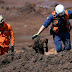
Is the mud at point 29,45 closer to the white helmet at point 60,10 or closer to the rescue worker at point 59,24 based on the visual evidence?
the rescue worker at point 59,24

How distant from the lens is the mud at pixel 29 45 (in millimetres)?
3602

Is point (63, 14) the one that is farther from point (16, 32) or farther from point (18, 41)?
point (16, 32)

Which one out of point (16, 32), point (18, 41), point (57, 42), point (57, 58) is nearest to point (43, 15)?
point (16, 32)

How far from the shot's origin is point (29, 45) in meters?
10.5

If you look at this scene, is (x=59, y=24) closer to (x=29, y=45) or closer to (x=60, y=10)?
(x=60, y=10)

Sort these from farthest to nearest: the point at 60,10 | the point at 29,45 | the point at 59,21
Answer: the point at 29,45, the point at 59,21, the point at 60,10

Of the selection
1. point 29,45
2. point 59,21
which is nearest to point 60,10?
point 59,21

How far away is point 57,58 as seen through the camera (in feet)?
13.5

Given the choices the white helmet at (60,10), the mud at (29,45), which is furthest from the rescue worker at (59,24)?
the mud at (29,45)

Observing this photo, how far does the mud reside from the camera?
3602 mm

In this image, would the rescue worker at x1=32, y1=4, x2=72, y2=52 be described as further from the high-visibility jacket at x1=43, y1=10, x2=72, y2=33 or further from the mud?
the mud

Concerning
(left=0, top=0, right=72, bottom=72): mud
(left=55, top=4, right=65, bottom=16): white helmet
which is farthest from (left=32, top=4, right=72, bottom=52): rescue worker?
(left=0, top=0, right=72, bottom=72): mud

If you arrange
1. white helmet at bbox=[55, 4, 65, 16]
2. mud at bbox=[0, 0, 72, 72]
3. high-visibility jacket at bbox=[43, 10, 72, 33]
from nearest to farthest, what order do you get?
mud at bbox=[0, 0, 72, 72], white helmet at bbox=[55, 4, 65, 16], high-visibility jacket at bbox=[43, 10, 72, 33]

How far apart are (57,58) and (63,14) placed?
1725mm
